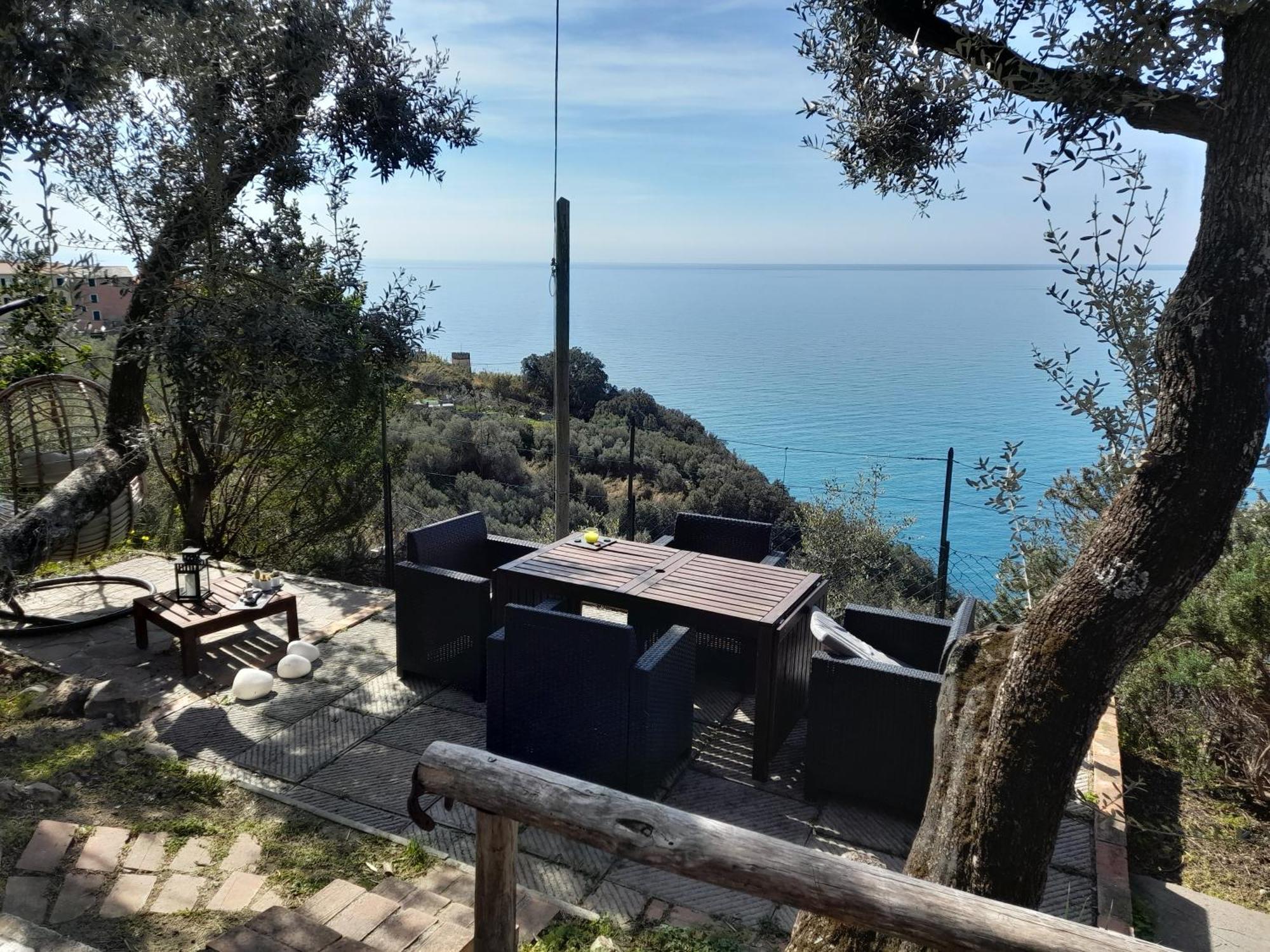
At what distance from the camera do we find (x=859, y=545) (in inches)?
299

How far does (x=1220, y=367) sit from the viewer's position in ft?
6.56

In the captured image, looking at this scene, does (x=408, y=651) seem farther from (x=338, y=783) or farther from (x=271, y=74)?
(x=271, y=74)

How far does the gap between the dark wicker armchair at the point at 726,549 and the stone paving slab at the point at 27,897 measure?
344cm

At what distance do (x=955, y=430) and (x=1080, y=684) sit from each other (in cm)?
2391

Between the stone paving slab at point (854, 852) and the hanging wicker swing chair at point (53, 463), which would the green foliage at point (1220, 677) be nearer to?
the stone paving slab at point (854, 852)

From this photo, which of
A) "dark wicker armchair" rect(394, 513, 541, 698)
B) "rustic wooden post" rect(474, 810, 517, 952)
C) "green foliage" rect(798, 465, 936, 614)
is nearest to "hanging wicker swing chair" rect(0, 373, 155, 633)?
"dark wicker armchair" rect(394, 513, 541, 698)

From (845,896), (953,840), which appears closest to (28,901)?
(845,896)

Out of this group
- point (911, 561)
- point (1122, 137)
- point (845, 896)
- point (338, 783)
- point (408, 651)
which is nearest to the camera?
point (845, 896)

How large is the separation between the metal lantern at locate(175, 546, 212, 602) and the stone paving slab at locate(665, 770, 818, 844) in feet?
11.2

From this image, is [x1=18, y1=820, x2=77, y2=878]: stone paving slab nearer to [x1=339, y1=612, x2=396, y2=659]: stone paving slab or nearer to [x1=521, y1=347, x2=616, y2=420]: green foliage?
[x1=339, y1=612, x2=396, y2=659]: stone paving slab

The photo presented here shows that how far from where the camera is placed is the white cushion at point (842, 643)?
4.14 metres

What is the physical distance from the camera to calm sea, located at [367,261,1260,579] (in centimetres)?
1048

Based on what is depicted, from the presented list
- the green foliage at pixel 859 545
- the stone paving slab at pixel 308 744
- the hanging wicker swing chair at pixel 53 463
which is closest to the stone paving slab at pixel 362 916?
the stone paving slab at pixel 308 744

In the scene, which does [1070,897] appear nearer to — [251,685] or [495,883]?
[495,883]
